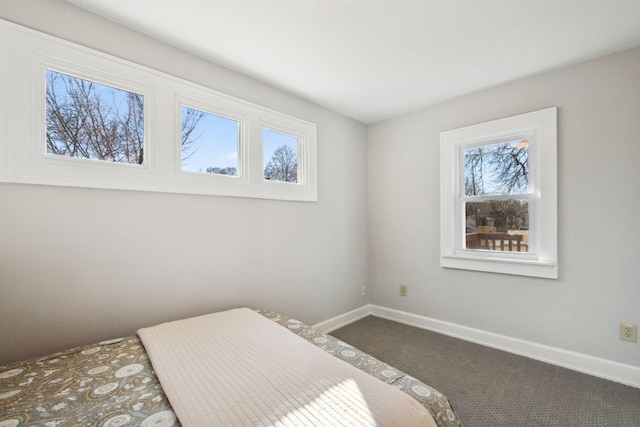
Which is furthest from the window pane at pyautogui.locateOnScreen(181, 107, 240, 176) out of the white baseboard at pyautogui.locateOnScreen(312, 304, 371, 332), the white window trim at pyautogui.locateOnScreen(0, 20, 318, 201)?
the white baseboard at pyautogui.locateOnScreen(312, 304, 371, 332)

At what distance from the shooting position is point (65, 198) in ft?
5.04

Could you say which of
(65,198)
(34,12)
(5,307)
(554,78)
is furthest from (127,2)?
(554,78)

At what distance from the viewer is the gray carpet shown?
5.46ft

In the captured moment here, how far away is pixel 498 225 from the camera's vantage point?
2682mm

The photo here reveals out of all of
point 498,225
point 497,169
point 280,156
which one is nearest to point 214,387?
point 280,156

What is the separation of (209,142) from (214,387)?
5.73 ft

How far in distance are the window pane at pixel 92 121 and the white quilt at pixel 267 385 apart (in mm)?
1145

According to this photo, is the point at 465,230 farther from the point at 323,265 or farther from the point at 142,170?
the point at 142,170

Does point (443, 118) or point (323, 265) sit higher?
point (443, 118)

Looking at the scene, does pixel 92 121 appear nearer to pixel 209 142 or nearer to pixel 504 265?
pixel 209 142

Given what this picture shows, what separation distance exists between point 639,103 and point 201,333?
335 centimetres

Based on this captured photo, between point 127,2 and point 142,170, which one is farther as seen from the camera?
point 142,170

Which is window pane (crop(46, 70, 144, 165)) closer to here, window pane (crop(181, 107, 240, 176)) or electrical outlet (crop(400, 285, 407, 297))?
window pane (crop(181, 107, 240, 176))

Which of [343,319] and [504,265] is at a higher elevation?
[504,265]
